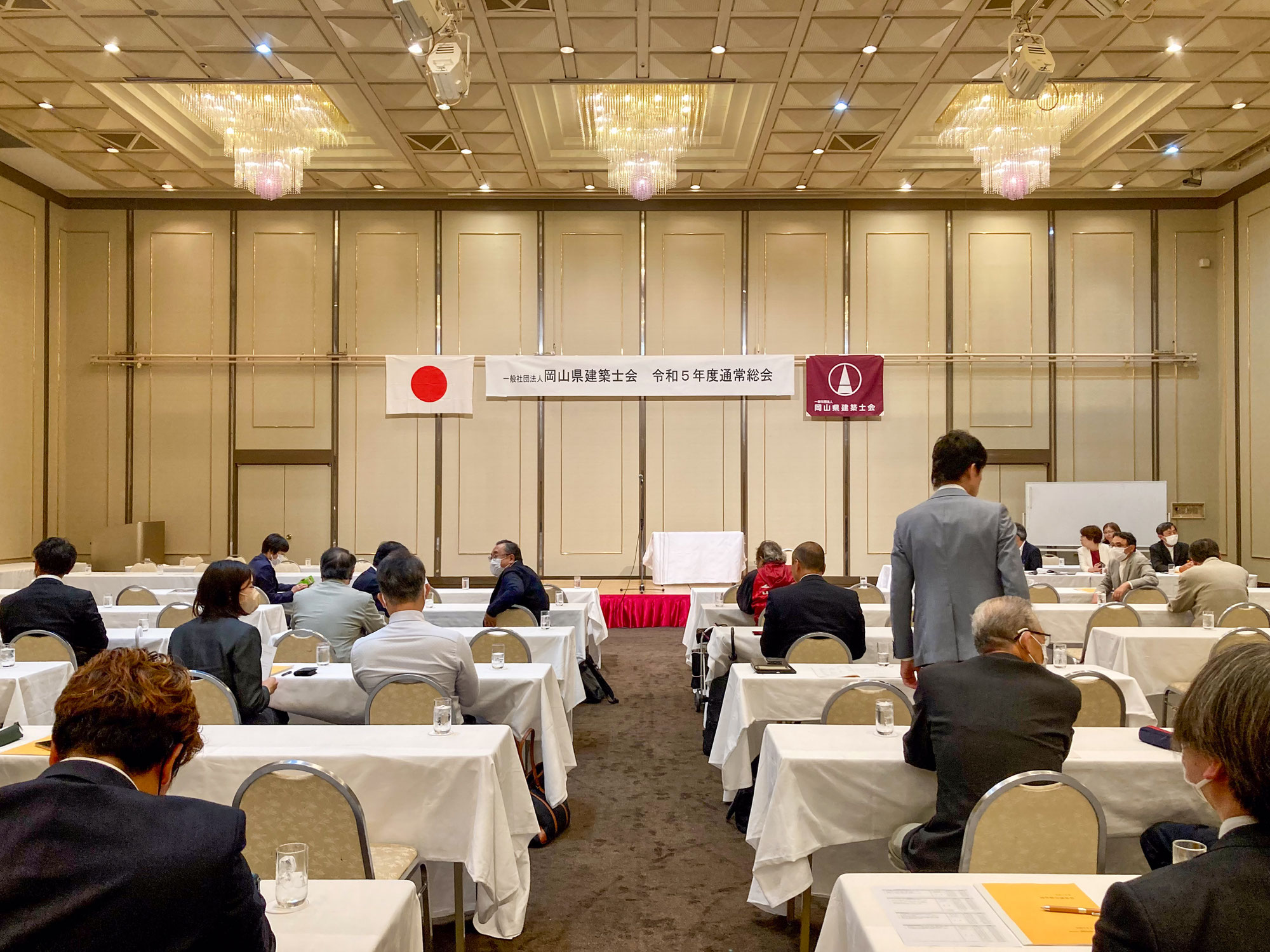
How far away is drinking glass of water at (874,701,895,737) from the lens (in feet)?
9.67

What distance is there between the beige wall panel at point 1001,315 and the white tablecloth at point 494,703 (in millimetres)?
9791

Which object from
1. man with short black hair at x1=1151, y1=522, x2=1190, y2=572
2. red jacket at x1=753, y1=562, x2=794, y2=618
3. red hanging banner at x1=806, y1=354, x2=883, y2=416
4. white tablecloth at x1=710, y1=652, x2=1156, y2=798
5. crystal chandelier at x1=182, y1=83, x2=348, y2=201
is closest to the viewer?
white tablecloth at x1=710, y1=652, x2=1156, y2=798

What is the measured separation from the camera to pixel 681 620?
10.5 metres

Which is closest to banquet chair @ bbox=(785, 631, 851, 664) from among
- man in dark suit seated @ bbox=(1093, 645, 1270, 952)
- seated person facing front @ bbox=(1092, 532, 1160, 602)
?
man in dark suit seated @ bbox=(1093, 645, 1270, 952)

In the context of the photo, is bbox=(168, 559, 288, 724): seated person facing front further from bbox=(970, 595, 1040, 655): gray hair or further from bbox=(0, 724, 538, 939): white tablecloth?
bbox=(970, 595, 1040, 655): gray hair

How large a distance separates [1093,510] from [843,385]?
12.1ft

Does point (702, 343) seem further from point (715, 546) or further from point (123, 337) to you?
point (123, 337)

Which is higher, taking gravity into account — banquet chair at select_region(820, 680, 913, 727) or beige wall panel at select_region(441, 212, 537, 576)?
beige wall panel at select_region(441, 212, 537, 576)

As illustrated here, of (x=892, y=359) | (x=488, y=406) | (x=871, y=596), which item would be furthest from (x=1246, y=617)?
(x=488, y=406)

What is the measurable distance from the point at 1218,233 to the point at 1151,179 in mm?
1599

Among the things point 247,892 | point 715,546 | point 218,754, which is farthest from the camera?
point 715,546

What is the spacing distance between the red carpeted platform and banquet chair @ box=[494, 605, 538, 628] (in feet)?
14.7

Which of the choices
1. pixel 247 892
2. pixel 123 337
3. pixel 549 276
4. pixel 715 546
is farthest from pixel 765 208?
pixel 247 892

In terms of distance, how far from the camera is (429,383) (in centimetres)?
1200
